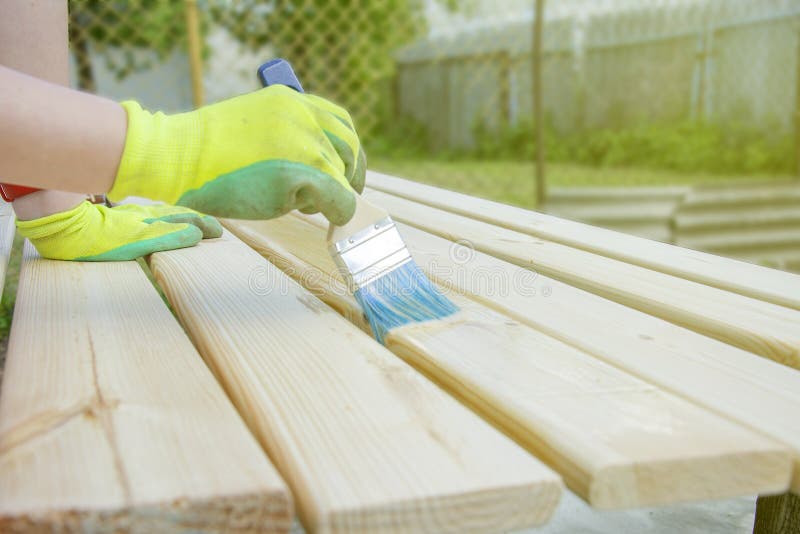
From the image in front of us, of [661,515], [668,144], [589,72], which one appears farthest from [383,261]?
[589,72]

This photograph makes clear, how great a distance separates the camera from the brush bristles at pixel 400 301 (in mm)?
1016

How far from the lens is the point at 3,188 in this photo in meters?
1.52

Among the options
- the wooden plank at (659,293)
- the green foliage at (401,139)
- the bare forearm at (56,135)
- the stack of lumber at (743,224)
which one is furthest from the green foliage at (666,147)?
the bare forearm at (56,135)

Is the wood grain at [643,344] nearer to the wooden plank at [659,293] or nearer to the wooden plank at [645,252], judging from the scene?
the wooden plank at [659,293]

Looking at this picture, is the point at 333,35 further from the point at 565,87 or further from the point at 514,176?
the point at 565,87

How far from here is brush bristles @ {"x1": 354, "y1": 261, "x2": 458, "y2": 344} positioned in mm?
1016

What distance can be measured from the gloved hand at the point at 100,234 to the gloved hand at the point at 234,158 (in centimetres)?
51

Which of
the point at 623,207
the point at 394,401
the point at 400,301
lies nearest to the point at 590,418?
the point at 394,401

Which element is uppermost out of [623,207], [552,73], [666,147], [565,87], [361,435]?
[361,435]

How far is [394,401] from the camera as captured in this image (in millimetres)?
766

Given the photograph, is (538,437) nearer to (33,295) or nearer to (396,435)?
(396,435)

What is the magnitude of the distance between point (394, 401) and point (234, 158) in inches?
14.2

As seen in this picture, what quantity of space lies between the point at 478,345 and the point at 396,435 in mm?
256

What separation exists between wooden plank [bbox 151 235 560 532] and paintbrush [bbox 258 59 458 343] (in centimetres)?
5
